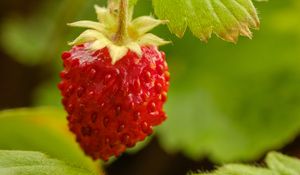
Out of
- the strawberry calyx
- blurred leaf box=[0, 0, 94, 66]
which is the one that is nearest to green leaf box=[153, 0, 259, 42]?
the strawberry calyx

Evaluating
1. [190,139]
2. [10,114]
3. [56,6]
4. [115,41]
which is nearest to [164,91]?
[115,41]

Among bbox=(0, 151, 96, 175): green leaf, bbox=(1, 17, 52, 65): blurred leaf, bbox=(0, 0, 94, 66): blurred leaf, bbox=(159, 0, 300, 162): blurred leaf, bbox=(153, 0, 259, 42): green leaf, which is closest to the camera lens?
bbox=(0, 151, 96, 175): green leaf

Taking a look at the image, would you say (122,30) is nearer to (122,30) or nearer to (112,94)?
(122,30)

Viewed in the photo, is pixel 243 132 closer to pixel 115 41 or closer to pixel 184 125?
pixel 184 125

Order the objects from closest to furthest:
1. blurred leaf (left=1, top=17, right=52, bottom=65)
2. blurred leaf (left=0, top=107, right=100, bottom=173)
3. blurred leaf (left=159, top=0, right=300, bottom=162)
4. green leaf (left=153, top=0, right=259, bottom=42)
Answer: green leaf (left=153, top=0, right=259, bottom=42)
blurred leaf (left=0, top=107, right=100, bottom=173)
blurred leaf (left=159, top=0, right=300, bottom=162)
blurred leaf (left=1, top=17, right=52, bottom=65)

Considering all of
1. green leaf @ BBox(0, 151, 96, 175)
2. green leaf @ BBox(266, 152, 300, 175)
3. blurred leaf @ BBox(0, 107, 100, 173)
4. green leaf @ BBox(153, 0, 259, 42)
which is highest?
green leaf @ BBox(153, 0, 259, 42)

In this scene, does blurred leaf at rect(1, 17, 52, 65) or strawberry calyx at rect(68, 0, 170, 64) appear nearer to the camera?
strawberry calyx at rect(68, 0, 170, 64)

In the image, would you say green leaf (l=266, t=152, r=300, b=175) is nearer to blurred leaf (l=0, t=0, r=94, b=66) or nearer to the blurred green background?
the blurred green background
